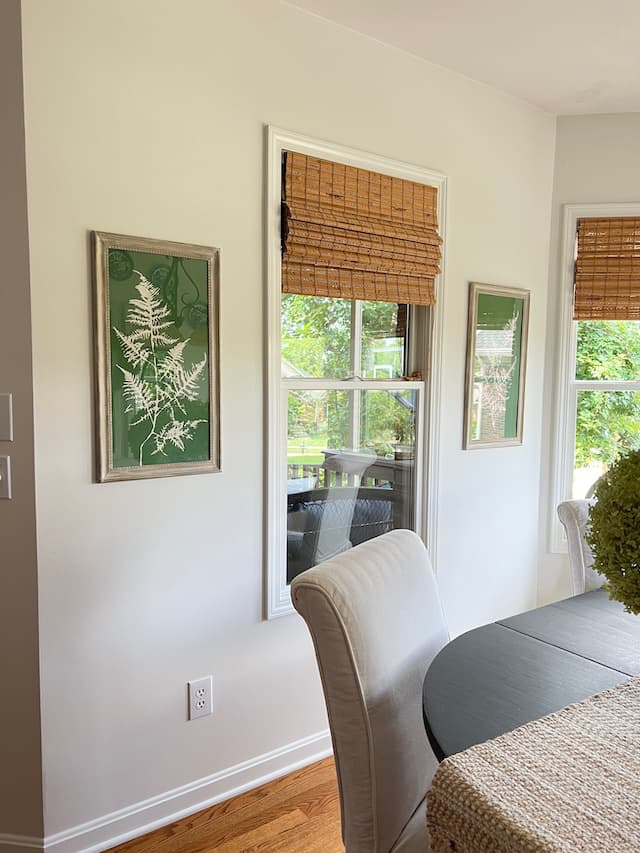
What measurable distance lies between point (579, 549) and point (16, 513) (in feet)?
5.47

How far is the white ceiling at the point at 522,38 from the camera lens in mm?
2094

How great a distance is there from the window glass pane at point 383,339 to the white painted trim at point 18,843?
1.80 m

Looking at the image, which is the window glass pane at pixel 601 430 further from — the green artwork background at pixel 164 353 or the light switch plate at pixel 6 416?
the light switch plate at pixel 6 416

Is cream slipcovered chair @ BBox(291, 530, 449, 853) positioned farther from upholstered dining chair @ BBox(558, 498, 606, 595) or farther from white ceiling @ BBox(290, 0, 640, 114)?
white ceiling @ BBox(290, 0, 640, 114)

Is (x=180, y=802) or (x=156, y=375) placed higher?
(x=156, y=375)

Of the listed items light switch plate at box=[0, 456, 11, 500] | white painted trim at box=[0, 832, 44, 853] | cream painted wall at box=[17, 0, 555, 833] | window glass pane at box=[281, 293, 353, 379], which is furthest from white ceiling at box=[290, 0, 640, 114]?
white painted trim at box=[0, 832, 44, 853]

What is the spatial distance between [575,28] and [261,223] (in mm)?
1284

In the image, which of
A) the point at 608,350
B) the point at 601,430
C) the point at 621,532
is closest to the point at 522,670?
the point at 621,532

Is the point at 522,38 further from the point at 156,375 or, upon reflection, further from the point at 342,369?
the point at 156,375

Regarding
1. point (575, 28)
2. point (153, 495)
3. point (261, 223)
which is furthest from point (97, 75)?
point (575, 28)

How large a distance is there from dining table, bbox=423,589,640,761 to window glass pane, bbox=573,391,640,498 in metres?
1.54

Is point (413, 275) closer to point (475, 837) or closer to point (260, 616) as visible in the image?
point (260, 616)

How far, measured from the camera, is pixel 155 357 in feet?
6.27

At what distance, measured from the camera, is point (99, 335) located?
5.87 feet
